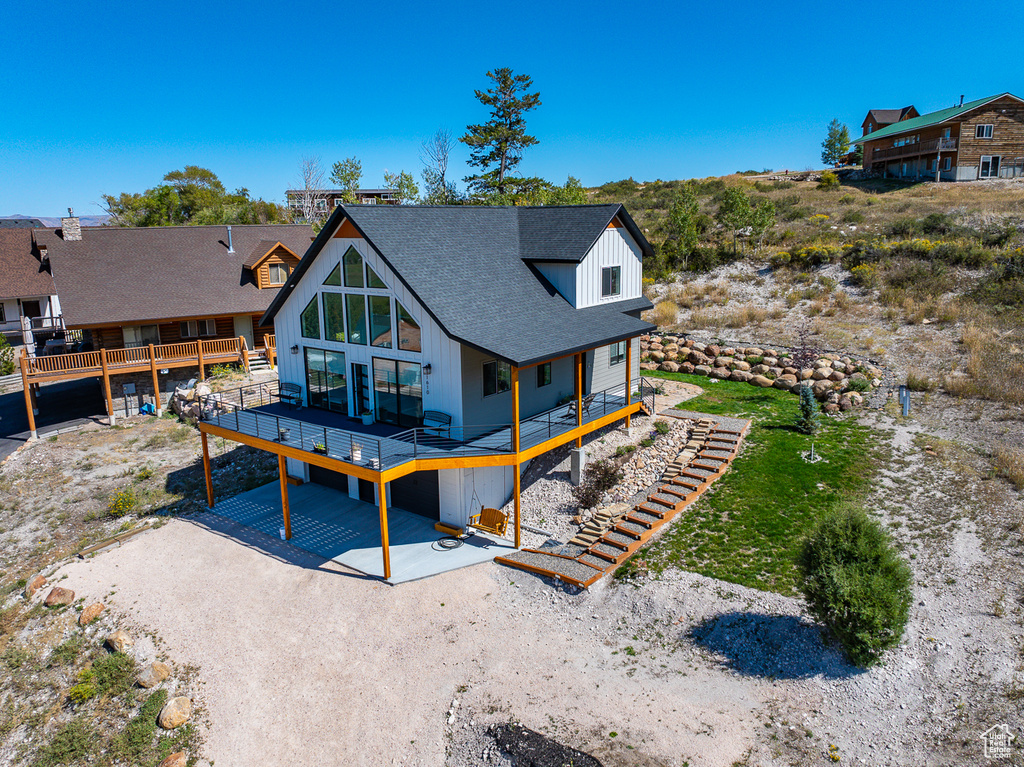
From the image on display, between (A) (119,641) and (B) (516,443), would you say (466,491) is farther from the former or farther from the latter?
(A) (119,641)

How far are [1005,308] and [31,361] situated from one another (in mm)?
44087

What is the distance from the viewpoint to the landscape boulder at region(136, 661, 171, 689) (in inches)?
529

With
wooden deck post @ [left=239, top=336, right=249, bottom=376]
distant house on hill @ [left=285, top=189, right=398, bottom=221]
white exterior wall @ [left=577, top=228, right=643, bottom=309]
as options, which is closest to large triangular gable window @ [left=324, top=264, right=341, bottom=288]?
white exterior wall @ [left=577, top=228, right=643, bottom=309]

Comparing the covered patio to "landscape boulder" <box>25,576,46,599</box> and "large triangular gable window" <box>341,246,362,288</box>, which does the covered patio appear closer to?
"landscape boulder" <box>25,576,46,599</box>

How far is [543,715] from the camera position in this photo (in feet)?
38.8

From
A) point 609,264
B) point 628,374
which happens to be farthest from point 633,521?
point 609,264

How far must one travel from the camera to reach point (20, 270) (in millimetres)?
38688

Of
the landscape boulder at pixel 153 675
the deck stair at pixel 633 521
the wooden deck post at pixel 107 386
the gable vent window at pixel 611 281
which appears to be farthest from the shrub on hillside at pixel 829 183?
the landscape boulder at pixel 153 675

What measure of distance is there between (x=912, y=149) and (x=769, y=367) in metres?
43.2

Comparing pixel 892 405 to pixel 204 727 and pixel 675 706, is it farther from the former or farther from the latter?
pixel 204 727

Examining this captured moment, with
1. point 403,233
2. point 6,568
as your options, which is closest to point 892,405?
point 403,233

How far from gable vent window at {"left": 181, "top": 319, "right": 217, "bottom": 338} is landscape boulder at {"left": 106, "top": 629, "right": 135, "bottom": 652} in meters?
21.5

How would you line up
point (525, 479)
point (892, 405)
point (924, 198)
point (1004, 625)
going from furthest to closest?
point (924, 198)
point (892, 405)
point (525, 479)
point (1004, 625)

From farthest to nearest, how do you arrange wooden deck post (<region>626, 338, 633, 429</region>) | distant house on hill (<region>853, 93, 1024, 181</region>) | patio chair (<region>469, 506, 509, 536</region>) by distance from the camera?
distant house on hill (<region>853, 93, 1024, 181</region>), wooden deck post (<region>626, 338, 633, 429</region>), patio chair (<region>469, 506, 509, 536</region>)
